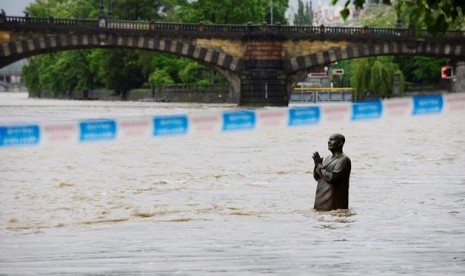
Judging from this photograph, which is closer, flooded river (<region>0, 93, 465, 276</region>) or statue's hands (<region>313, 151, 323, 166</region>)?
flooded river (<region>0, 93, 465, 276</region>)

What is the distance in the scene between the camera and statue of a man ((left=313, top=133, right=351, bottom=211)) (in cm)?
1450

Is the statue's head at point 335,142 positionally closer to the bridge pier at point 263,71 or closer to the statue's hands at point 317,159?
the statue's hands at point 317,159

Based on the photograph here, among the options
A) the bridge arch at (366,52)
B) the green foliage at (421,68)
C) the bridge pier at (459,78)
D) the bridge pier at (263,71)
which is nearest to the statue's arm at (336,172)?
the bridge pier at (263,71)

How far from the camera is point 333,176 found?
14.5 meters

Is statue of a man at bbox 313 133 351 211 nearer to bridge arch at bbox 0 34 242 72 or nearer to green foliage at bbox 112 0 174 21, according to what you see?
bridge arch at bbox 0 34 242 72

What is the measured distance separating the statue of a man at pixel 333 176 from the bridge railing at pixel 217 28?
63.7 meters

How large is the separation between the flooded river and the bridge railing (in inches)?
1843

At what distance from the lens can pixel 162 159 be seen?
29109mm

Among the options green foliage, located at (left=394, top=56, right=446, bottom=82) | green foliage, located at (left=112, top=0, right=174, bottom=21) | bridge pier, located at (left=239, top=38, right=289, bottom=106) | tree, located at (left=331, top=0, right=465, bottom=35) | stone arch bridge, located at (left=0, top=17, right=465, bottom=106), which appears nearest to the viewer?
tree, located at (left=331, top=0, right=465, bottom=35)

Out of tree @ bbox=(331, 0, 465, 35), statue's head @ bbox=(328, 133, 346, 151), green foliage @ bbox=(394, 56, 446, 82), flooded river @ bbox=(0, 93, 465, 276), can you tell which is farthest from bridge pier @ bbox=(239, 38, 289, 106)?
tree @ bbox=(331, 0, 465, 35)

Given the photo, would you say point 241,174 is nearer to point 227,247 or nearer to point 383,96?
point 227,247

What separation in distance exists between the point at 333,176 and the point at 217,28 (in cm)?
6828

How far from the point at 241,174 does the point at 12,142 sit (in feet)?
49.0

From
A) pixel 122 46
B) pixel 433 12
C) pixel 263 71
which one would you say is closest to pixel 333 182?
pixel 433 12
